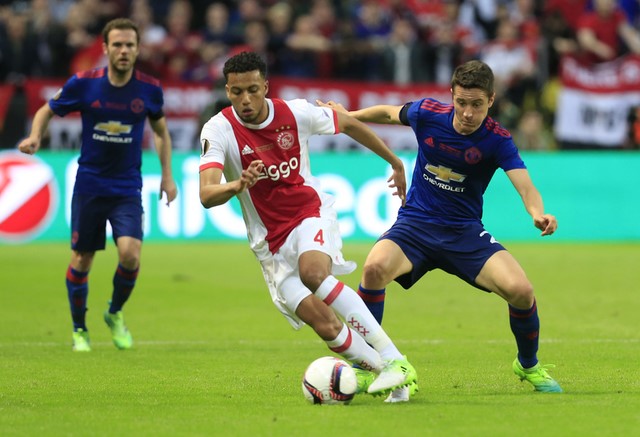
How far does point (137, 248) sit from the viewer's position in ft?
33.6

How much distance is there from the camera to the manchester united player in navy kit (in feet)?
33.6

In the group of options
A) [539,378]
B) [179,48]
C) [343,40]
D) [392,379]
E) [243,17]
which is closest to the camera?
[392,379]

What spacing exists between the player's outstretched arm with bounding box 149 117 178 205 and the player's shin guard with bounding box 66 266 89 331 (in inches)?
38.2

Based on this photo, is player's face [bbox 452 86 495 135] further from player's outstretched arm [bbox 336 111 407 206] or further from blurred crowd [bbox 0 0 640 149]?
blurred crowd [bbox 0 0 640 149]

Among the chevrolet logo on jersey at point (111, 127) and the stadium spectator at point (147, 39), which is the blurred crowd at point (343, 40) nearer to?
the stadium spectator at point (147, 39)

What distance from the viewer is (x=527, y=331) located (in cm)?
778

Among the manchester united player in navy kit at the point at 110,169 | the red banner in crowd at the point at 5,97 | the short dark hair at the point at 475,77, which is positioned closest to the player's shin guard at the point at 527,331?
the short dark hair at the point at 475,77

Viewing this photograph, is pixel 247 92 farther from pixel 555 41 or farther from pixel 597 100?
pixel 555 41

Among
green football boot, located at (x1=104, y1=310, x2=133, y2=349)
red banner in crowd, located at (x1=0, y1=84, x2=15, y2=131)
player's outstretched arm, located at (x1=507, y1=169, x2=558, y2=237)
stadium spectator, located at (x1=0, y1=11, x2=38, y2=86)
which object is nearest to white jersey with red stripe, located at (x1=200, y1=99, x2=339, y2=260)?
player's outstretched arm, located at (x1=507, y1=169, x2=558, y2=237)

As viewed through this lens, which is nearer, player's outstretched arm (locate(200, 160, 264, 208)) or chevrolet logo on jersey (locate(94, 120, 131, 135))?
player's outstretched arm (locate(200, 160, 264, 208))

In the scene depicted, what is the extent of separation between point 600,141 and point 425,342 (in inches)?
480

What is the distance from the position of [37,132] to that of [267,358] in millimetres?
2641

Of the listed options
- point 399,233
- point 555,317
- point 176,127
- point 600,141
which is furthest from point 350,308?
point 600,141

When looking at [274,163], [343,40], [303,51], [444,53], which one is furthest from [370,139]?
[444,53]
